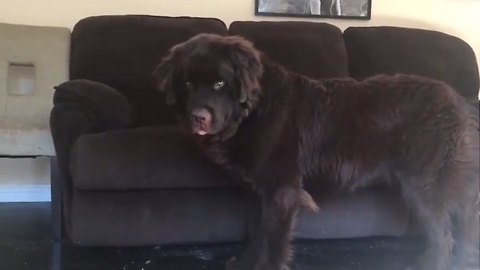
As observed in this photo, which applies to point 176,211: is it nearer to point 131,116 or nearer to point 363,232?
point 131,116

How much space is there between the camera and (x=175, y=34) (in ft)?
8.16

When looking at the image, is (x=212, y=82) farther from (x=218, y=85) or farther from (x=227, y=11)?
(x=227, y=11)

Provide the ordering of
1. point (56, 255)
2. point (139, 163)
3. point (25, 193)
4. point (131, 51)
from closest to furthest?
point (139, 163) → point (56, 255) → point (131, 51) → point (25, 193)

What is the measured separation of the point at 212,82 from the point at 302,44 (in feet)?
3.52

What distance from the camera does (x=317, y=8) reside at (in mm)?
2945

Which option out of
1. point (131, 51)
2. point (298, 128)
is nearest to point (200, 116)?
point (298, 128)

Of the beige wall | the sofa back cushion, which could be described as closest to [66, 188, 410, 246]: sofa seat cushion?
the sofa back cushion

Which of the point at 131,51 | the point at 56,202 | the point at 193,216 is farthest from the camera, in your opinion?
the point at 131,51

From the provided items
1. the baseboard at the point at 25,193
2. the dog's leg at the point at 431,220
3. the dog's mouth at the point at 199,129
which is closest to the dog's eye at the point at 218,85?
the dog's mouth at the point at 199,129

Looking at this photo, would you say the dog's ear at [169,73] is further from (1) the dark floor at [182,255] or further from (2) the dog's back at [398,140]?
(1) the dark floor at [182,255]

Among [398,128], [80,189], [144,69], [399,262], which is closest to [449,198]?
[398,128]

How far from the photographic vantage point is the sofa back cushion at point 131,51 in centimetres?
241

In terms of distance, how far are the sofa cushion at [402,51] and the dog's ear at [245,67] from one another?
0.87m

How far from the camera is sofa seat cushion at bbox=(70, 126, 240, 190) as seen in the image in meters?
1.83
